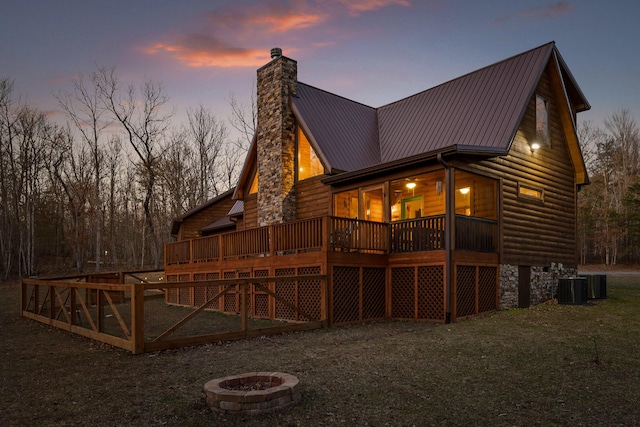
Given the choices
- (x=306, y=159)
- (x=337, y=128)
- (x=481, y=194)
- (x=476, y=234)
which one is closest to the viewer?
(x=476, y=234)

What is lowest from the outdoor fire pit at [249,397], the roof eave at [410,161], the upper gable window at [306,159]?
the outdoor fire pit at [249,397]

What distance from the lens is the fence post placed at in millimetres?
9141

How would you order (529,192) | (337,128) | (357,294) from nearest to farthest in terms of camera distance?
1. (357,294)
2. (529,192)
3. (337,128)

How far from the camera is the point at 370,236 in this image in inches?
563

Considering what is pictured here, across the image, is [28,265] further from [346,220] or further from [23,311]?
[346,220]

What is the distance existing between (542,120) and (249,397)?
15101 mm

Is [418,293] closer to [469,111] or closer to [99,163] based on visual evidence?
[469,111]

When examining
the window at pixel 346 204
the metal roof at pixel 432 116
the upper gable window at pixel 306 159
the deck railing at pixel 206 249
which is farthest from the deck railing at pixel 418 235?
the deck railing at pixel 206 249

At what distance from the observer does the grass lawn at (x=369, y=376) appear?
5637 millimetres

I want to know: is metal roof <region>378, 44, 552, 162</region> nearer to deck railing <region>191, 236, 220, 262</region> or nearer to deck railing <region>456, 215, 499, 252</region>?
deck railing <region>456, 215, 499, 252</region>

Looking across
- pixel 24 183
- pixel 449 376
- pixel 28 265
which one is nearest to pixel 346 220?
pixel 449 376

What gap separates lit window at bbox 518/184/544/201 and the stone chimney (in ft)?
25.3

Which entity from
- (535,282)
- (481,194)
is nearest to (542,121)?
(481,194)

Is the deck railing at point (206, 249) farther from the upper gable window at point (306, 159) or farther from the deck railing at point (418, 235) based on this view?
the deck railing at point (418, 235)
